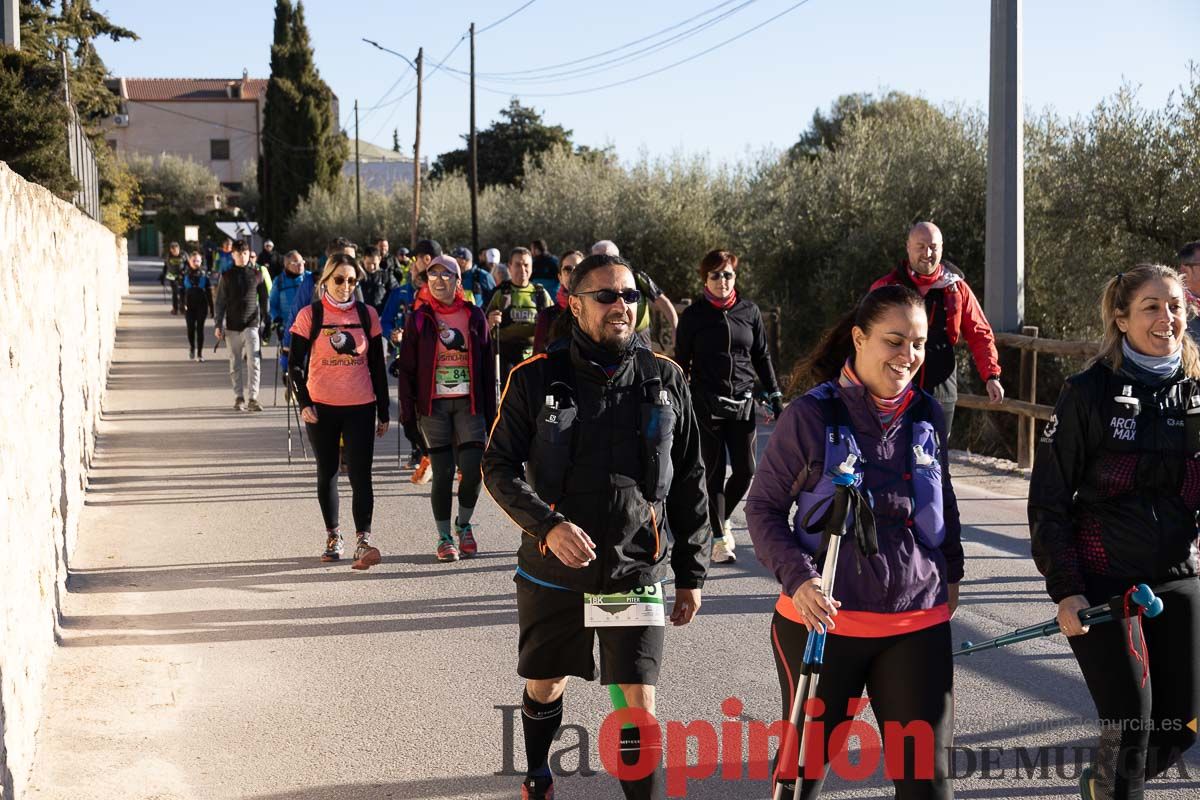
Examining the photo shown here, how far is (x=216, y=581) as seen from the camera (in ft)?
27.1

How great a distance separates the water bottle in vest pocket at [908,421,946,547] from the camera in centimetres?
355

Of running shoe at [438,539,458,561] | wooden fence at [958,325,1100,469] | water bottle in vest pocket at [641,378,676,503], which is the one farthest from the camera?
wooden fence at [958,325,1100,469]

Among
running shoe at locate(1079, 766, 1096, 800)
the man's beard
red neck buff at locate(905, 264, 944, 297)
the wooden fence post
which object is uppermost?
red neck buff at locate(905, 264, 944, 297)

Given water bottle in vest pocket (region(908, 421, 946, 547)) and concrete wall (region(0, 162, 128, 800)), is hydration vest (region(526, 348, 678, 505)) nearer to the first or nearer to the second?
water bottle in vest pocket (region(908, 421, 946, 547))

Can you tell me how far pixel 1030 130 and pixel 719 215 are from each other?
→ 10.6 meters

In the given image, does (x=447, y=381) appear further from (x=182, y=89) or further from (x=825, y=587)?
(x=182, y=89)

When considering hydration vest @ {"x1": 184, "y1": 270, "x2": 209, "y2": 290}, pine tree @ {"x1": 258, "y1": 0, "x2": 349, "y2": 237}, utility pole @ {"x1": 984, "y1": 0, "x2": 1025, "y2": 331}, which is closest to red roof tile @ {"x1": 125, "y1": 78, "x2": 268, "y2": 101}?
pine tree @ {"x1": 258, "y1": 0, "x2": 349, "y2": 237}

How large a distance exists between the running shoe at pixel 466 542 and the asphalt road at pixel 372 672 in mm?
98

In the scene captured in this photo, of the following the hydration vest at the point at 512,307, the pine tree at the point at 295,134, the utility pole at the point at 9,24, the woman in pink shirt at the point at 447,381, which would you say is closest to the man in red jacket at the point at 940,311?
the woman in pink shirt at the point at 447,381

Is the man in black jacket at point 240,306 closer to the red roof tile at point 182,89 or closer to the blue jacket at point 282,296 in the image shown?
the blue jacket at point 282,296

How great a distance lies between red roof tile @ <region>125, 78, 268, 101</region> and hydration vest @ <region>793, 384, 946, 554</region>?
10964 centimetres

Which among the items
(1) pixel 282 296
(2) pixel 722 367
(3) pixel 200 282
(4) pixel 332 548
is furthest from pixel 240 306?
(2) pixel 722 367

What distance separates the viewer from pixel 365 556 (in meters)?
8.33

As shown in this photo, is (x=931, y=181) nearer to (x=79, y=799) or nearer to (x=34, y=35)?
(x=34, y=35)
